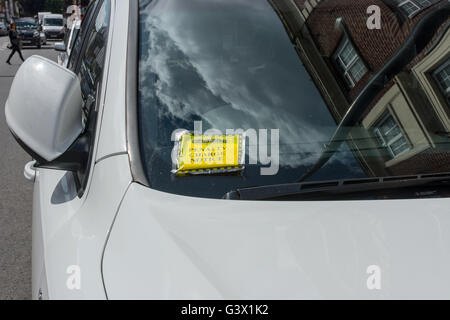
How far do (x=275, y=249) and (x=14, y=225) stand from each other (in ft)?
11.4

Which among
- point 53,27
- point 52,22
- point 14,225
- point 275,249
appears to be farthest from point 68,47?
point 52,22

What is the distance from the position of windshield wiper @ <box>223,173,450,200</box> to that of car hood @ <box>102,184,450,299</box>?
37mm

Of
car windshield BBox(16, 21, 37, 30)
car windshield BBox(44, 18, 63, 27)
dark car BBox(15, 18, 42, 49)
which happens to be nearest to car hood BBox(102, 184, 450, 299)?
dark car BBox(15, 18, 42, 49)

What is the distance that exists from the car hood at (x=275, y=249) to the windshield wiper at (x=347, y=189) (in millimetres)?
37

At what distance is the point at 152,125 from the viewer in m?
1.60

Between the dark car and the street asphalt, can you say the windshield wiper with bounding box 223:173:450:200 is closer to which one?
the street asphalt

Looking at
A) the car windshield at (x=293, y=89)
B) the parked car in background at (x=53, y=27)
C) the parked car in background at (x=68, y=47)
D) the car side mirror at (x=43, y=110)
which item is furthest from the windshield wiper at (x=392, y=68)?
the parked car in background at (x=53, y=27)

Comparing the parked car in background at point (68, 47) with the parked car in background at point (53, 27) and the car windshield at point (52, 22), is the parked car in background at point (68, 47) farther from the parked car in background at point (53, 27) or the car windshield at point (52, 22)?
the car windshield at point (52, 22)

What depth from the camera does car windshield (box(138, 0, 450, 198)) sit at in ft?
5.19

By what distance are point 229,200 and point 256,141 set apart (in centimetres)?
29

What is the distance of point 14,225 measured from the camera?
413cm
